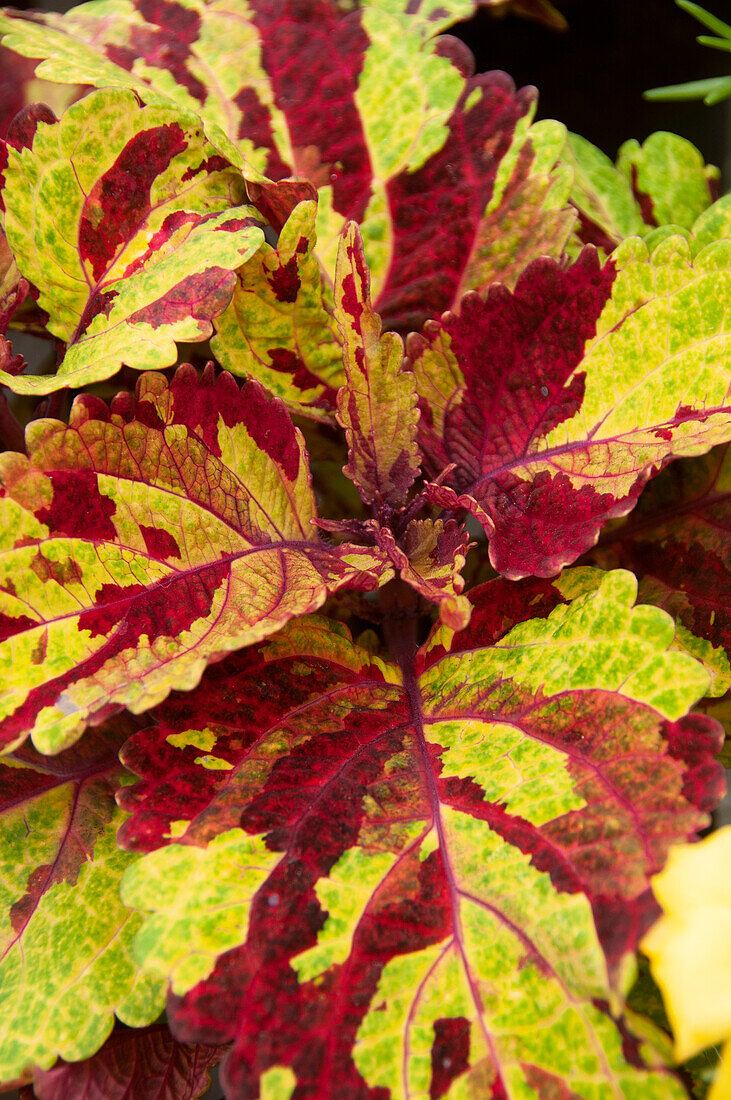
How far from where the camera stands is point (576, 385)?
496 mm

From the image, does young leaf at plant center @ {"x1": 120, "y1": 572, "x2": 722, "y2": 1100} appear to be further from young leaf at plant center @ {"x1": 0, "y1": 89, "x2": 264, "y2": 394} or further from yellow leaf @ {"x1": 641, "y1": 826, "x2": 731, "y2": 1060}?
young leaf at plant center @ {"x1": 0, "y1": 89, "x2": 264, "y2": 394}

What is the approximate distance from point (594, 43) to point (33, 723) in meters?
0.81

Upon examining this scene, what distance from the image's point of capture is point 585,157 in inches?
28.5

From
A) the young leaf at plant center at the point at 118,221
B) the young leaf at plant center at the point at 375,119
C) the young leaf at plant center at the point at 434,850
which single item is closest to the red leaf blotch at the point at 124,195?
the young leaf at plant center at the point at 118,221

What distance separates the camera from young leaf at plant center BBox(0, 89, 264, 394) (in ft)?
1.50

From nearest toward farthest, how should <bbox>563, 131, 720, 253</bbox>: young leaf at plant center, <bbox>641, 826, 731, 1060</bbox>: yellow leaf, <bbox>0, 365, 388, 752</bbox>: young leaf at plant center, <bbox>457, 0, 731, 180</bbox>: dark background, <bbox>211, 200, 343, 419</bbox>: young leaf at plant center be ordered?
<bbox>641, 826, 731, 1060</bbox>: yellow leaf
<bbox>0, 365, 388, 752</bbox>: young leaf at plant center
<bbox>211, 200, 343, 419</bbox>: young leaf at plant center
<bbox>563, 131, 720, 253</bbox>: young leaf at plant center
<bbox>457, 0, 731, 180</bbox>: dark background

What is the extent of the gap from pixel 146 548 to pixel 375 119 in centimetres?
35

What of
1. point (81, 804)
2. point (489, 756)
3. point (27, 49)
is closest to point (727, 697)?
point (489, 756)

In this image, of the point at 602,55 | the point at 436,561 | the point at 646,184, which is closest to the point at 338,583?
the point at 436,561

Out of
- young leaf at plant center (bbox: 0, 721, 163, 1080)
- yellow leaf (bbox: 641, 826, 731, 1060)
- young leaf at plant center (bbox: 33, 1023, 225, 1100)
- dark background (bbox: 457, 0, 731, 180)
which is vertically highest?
dark background (bbox: 457, 0, 731, 180)

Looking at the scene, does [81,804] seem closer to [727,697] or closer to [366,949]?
[366,949]

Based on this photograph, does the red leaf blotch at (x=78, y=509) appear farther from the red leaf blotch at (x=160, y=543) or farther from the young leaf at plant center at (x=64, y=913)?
the young leaf at plant center at (x=64, y=913)

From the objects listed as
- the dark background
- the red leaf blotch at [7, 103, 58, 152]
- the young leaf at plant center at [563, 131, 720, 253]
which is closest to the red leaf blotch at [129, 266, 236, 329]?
the red leaf blotch at [7, 103, 58, 152]

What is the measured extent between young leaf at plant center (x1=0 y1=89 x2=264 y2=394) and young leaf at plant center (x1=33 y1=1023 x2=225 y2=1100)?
34cm
